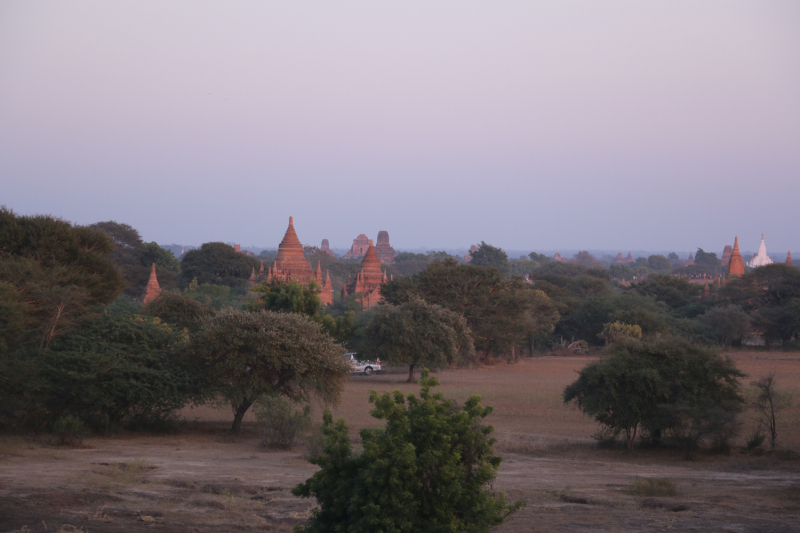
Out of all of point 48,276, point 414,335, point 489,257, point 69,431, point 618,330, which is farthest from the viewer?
point 489,257

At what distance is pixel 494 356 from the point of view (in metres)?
43.2

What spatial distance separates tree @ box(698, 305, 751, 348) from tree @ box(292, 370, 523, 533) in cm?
4291

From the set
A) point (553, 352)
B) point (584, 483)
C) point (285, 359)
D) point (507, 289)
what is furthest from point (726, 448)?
point (553, 352)

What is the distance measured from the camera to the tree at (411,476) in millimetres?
6820

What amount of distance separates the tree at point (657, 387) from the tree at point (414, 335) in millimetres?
13563

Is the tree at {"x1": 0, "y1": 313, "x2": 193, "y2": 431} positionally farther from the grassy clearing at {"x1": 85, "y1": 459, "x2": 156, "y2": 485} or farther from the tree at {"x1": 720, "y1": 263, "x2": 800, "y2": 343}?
the tree at {"x1": 720, "y1": 263, "x2": 800, "y2": 343}

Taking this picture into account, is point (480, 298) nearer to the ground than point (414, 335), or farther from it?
farther from it

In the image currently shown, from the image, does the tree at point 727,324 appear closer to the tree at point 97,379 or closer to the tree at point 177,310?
the tree at point 177,310

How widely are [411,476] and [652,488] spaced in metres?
6.32

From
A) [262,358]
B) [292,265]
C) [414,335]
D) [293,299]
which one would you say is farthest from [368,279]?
[262,358]

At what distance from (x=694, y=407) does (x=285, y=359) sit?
32.1ft

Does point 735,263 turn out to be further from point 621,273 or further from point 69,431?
point 69,431

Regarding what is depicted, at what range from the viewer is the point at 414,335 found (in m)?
30.2

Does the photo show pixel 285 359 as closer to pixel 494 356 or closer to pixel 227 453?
pixel 227 453
